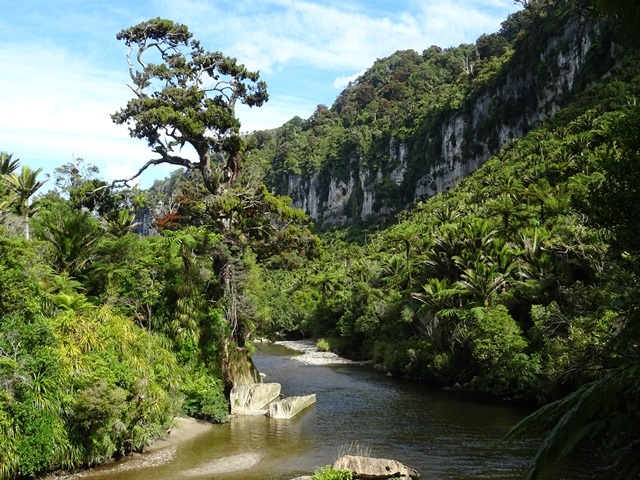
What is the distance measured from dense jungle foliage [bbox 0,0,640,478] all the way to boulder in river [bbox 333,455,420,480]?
239 inches

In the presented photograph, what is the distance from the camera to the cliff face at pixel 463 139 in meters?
83.3

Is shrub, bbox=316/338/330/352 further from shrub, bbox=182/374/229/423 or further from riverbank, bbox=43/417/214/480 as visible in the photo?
riverbank, bbox=43/417/214/480

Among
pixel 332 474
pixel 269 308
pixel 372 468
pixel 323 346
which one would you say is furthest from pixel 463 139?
pixel 332 474

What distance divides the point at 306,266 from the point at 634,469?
266 feet

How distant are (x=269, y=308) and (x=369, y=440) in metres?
12.5

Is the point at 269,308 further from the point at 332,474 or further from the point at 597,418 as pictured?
the point at 597,418

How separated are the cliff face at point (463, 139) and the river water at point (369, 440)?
65.3 m

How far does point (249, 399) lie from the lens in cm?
2545

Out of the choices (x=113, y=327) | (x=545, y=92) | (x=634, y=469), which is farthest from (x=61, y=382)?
(x=545, y=92)

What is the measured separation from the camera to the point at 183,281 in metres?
24.5

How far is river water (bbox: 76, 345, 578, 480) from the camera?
17.4m

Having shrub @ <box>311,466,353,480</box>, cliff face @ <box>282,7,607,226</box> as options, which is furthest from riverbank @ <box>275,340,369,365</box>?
cliff face @ <box>282,7,607,226</box>

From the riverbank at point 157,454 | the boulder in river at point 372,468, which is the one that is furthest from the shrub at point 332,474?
the riverbank at point 157,454

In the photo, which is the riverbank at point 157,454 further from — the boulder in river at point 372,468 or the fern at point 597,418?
the fern at point 597,418
